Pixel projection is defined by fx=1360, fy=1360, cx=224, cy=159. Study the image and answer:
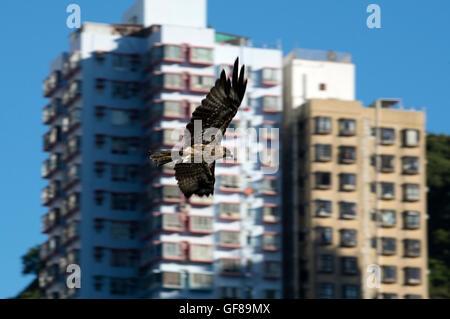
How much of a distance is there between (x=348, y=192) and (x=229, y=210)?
45.7ft

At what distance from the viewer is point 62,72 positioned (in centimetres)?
16462

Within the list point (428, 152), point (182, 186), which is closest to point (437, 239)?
point (428, 152)

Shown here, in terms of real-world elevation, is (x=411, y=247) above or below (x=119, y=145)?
below

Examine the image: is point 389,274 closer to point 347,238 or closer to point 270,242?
point 347,238

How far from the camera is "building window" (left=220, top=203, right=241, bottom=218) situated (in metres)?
150

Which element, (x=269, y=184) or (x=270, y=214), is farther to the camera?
(x=269, y=184)

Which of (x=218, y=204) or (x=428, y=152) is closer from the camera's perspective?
(x=218, y=204)

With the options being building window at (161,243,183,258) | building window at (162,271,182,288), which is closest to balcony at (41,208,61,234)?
building window at (161,243,183,258)

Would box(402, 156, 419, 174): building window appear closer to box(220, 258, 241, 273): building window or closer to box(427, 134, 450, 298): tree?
box(427, 134, 450, 298): tree

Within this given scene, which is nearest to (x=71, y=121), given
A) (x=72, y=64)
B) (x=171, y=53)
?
(x=72, y=64)

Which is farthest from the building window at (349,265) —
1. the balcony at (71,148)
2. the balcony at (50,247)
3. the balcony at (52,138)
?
the balcony at (52,138)

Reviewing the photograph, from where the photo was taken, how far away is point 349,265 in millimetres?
152500

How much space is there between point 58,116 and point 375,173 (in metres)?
38.8

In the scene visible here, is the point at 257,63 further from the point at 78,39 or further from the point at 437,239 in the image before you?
the point at 437,239
